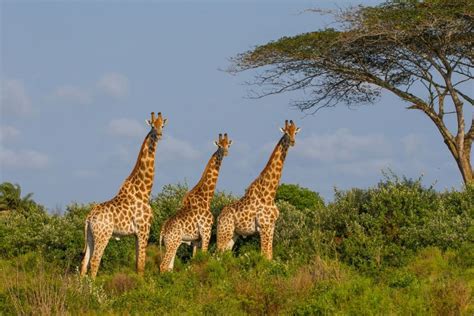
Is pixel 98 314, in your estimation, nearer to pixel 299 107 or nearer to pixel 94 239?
pixel 94 239

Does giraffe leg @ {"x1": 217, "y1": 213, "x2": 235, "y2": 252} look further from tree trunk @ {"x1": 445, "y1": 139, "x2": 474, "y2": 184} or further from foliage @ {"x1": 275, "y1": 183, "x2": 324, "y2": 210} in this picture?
tree trunk @ {"x1": 445, "y1": 139, "x2": 474, "y2": 184}

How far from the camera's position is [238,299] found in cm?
1423

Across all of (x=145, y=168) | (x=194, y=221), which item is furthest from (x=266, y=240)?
(x=145, y=168)

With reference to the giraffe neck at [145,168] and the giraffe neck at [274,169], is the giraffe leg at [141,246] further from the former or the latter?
the giraffe neck at [274,169]

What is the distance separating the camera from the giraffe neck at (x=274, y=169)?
19125 millimetres

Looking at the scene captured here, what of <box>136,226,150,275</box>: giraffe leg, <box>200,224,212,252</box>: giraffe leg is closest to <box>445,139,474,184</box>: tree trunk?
<box>200,224,212,252</box>: giraffe leg

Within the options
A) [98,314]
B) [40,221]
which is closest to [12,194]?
[40,221]

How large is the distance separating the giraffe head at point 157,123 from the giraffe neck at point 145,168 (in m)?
0.07

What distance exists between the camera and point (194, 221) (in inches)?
723

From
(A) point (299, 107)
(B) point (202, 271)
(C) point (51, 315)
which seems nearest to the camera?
(C) point (51, 315)

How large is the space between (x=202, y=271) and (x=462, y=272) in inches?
191

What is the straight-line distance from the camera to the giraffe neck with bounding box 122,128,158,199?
1862cm

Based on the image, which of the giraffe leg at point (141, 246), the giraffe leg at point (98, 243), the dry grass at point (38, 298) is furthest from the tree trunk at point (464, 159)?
the dry grass at point (38, 298)

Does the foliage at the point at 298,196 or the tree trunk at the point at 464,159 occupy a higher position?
the tree trunk at the point at 464,159
